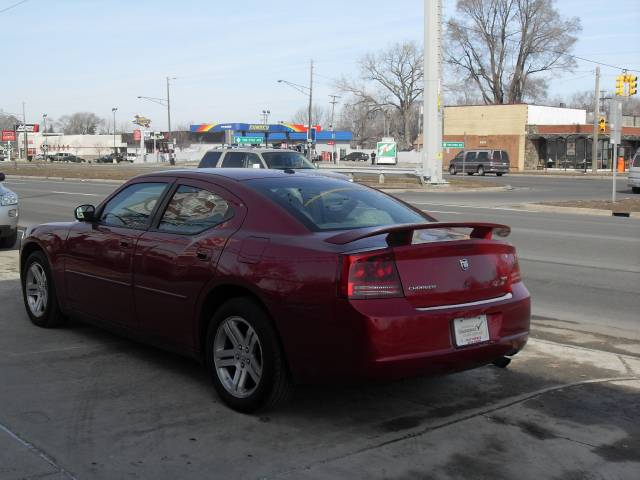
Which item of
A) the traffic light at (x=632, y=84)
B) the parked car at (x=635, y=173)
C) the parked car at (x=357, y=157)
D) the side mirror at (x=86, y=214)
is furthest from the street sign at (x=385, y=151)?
the side mirror at (x=86, y=214)

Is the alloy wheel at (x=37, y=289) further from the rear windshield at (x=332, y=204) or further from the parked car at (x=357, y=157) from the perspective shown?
the parked car at (x=357, y=157)

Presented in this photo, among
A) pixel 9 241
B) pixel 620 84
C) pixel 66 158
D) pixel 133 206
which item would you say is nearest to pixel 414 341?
pixel 133 206

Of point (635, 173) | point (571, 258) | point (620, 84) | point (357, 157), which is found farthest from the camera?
point (357, 157)

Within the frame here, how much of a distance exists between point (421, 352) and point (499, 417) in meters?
0.81

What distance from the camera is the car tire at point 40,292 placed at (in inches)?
257

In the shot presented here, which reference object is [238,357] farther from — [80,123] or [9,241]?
[80,123]

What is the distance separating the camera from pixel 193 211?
5152 mm

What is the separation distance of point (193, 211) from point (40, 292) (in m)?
2.42

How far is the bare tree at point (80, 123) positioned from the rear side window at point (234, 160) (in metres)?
175

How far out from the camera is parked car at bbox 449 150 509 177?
52781 millimetres

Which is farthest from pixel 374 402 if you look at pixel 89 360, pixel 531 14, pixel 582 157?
pixel 531 14

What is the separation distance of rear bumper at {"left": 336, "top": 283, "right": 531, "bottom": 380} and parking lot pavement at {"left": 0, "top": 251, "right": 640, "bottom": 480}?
1.27ft

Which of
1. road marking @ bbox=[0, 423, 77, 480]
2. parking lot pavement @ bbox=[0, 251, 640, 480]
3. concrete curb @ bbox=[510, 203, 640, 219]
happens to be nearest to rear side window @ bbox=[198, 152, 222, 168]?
concrete curb @ bbox=[510, 203, 640, 219]

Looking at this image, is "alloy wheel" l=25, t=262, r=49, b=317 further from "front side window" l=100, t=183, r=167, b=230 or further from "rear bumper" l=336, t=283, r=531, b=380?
"rear bumper" l=336, t=283, r=531, b=380
